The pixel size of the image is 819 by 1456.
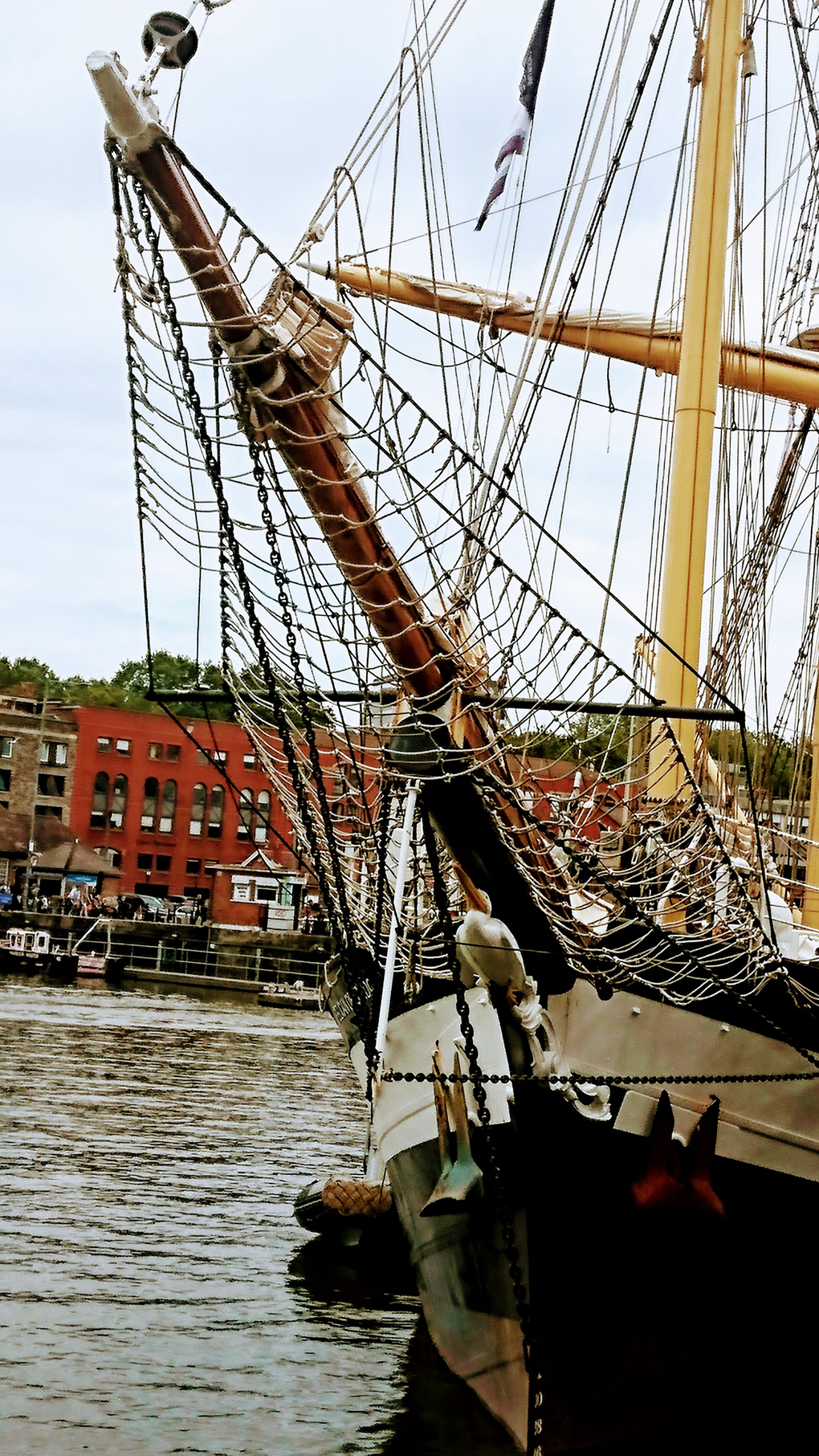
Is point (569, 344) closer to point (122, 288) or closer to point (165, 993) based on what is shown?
point (122, 288)

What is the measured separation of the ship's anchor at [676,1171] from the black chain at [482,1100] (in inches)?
28.0

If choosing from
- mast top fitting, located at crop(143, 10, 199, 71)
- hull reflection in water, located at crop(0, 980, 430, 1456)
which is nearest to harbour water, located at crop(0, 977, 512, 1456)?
hull reflection in water, located at crop(0, 980, 430, 1456)

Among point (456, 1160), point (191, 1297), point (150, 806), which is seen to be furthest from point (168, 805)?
point (456, 1160)

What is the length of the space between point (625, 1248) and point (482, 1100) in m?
1.11

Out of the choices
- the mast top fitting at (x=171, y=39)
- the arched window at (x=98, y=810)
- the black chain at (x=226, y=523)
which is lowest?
the black chain at (x=226, y=523)

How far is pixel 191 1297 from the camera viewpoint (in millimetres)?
11406

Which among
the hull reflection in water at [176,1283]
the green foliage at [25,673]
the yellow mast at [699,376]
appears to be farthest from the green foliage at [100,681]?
the yellow mast at [699,376]

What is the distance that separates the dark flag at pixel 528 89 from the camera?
1182 centimetres

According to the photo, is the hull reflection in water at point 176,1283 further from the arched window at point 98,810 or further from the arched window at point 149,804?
the arched window at point 98,810

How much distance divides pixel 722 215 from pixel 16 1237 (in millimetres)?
9939

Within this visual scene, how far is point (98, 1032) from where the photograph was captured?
32375mm

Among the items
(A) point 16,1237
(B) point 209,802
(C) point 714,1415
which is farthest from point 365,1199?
(B) point 209,802

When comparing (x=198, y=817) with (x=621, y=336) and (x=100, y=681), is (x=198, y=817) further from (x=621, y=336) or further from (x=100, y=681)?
(x=621, y=336)

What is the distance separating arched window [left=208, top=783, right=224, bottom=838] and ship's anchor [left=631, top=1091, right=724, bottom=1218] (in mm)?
62877
